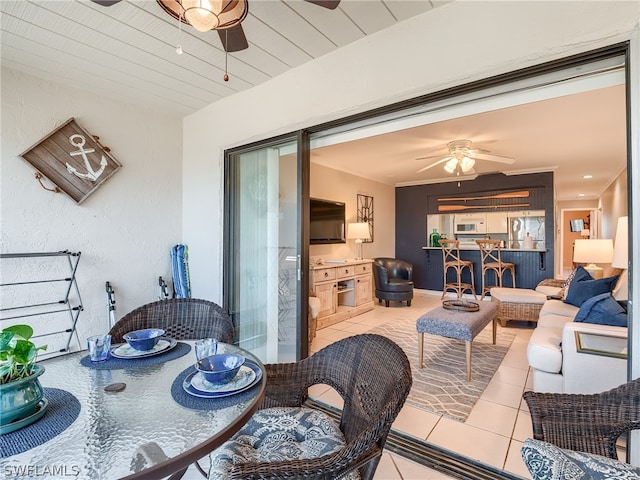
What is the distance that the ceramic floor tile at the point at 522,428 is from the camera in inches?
77.2

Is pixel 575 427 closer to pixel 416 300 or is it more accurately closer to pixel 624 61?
pixel 624 61

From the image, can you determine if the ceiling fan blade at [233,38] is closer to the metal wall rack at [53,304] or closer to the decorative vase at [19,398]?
the decorative vase at [19,398]

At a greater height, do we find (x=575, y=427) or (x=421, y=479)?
(x=575, y=427)

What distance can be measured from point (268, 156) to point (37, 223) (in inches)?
76.8

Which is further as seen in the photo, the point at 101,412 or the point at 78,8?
the point at 78,8

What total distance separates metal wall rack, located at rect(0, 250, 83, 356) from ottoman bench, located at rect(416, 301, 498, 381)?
3084mm

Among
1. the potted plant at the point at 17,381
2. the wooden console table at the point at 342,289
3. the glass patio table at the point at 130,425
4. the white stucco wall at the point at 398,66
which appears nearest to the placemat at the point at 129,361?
the glass patio table at the point at 130,425

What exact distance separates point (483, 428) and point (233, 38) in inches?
111

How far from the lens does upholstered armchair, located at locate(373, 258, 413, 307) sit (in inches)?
222

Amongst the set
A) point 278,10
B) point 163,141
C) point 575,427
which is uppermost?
point 278,10

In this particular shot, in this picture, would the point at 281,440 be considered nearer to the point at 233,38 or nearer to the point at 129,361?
the point at 129,361

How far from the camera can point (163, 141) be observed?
3.37 m

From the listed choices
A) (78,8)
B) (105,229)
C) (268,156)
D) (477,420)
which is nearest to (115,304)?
(105,229)

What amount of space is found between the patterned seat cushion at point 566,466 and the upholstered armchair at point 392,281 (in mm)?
4698
